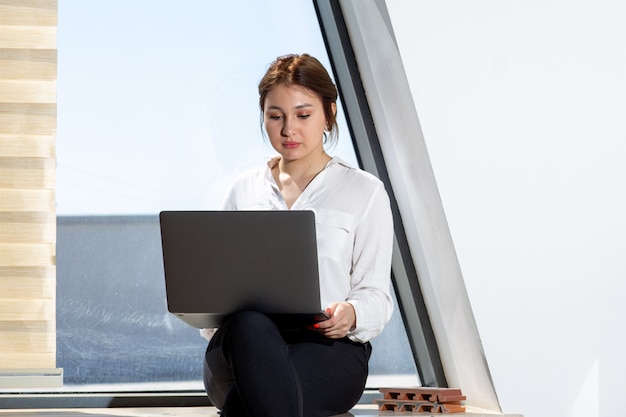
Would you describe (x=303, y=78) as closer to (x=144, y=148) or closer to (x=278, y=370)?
(x=278, y=370)

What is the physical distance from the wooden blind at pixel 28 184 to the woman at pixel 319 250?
93cm

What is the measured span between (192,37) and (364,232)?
1.26 m

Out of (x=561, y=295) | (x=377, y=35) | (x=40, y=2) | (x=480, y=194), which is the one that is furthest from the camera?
(x=40, y=2)

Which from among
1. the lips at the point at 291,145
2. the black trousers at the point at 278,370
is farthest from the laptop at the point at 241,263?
the lips at the point at 291,145

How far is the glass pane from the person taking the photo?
3059 millimetres

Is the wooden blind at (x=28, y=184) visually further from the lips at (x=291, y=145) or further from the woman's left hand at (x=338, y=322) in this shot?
the woman's left hand at (x=338, y=322)

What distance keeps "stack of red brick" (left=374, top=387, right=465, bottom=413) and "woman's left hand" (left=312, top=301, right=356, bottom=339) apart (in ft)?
1.72

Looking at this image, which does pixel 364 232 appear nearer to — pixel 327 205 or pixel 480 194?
pixel 327 205

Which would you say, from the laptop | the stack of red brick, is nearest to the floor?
the stack of red brick

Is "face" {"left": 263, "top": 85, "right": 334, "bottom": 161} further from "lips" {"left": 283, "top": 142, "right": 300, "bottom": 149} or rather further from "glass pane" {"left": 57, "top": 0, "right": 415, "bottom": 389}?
"glass pane" {"left": 57, "top": 0, "right": 415, "bottom": 389}

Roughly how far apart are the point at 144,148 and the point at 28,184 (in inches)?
15.6

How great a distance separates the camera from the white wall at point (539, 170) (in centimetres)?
186

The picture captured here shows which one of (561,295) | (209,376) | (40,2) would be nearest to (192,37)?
(40,2)

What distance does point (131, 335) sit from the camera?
3068 mm
